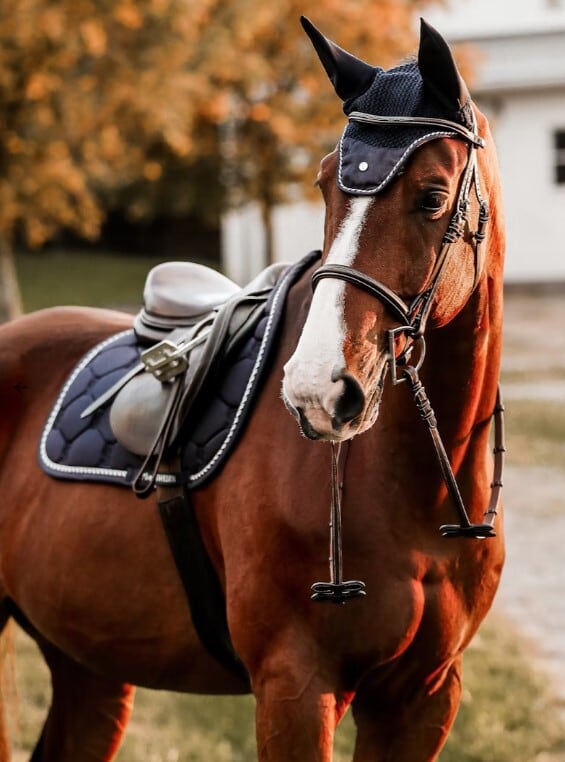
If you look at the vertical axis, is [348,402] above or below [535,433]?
above

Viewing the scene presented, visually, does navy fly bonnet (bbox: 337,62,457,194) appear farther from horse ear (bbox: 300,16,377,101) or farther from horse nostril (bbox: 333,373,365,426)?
horse nostril (bbox: 333,373,365,426)

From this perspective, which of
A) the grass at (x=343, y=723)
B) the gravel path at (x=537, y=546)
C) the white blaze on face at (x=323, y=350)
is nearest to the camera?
the white blaze on face at (x=323, y=350)

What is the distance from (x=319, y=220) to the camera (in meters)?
26.0

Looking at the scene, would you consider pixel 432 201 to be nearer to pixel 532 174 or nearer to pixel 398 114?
pixel 398 114

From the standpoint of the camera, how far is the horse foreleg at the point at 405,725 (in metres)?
2.82

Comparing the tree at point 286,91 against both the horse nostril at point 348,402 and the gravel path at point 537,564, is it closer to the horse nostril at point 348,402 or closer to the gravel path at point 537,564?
the gravel path at point 537,564

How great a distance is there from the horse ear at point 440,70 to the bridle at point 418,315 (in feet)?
0.17

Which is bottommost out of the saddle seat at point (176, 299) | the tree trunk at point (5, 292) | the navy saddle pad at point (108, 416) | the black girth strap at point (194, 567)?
the tree trunk at point (5, 292)

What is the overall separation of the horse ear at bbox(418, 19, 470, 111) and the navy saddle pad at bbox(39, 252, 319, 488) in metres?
0.68

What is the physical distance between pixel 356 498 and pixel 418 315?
1.74ft

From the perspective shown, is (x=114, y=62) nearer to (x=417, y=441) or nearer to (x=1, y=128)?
(x=1, y=128)

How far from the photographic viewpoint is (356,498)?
8.64 ft

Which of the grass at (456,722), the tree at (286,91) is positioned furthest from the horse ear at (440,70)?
the tree at (286,91)

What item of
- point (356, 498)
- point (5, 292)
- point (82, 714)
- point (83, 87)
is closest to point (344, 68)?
point (356, 498)
